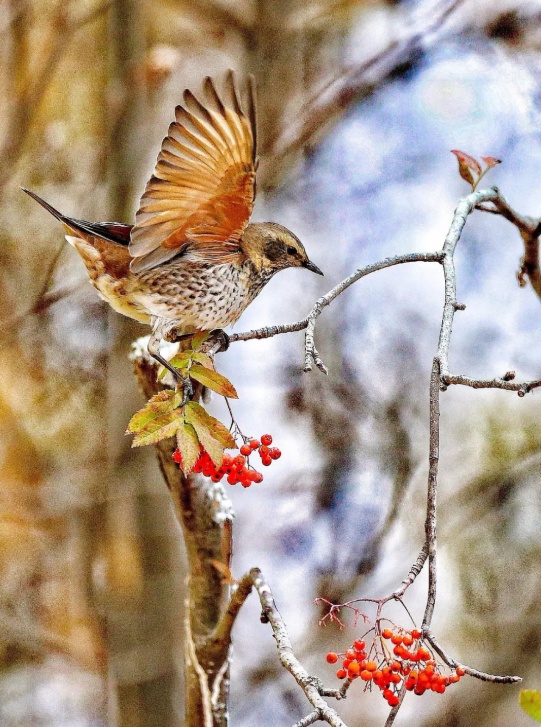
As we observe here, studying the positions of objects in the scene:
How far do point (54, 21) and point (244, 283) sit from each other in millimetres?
1398

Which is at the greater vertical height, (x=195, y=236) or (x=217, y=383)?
(x=195, y=236)

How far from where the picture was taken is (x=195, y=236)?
86 centimetres

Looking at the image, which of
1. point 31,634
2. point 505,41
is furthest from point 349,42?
point 31,634

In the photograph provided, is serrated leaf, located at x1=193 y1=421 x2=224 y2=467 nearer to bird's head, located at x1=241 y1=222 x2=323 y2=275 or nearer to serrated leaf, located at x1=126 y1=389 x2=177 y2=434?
serrated leaf, located at x1=126 y1=389 x2=177 y2=434

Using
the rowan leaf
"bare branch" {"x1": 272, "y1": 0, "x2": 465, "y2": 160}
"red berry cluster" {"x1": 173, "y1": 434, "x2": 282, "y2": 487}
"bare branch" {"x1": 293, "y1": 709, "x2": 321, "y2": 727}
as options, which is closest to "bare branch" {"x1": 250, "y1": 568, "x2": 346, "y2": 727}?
"bare branch" {"x1": 293, "y1": 709, "x2": 321, "y2": 727}

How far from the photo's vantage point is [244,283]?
95cm

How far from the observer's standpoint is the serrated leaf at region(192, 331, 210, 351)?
868 mm

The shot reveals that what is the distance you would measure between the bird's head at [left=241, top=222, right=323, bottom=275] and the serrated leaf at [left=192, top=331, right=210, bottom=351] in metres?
0.13

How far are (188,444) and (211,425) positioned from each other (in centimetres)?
3

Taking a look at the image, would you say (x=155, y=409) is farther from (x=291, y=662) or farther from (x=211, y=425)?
(x=291, y=662)

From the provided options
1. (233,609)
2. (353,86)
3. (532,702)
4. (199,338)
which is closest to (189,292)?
(199,338)

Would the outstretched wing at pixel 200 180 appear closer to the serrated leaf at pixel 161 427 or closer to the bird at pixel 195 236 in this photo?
the bird at pixel 195 236

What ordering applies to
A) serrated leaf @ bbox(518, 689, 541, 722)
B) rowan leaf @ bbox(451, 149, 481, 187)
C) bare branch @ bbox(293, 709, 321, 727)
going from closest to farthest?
1. serrated leaf @ bbox(518, 689, 541, 722)
2. bare branch @ bbox(293, 709, 321, 727)
3. rowan leaf @ bbox(451, 149, 481, 187)

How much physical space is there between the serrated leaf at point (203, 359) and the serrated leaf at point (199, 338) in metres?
0.07
